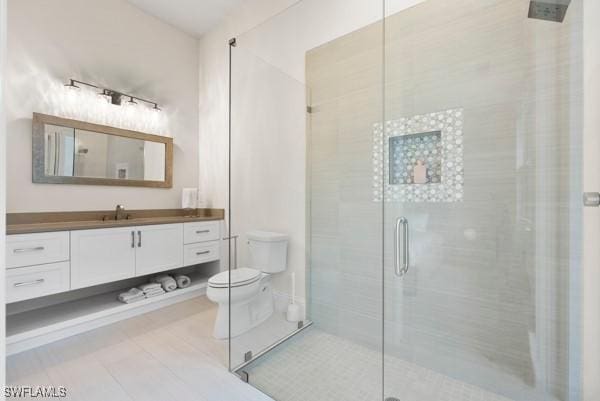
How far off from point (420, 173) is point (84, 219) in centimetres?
282

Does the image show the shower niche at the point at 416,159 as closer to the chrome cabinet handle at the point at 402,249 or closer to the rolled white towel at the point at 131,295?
the chrome cabinet handle at the point at 402,249

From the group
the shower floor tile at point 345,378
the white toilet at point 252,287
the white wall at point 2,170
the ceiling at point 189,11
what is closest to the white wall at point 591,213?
the shower floor tile at point 345,378

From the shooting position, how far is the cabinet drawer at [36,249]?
1.83 m

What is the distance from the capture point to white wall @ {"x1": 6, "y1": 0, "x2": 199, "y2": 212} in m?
2.23

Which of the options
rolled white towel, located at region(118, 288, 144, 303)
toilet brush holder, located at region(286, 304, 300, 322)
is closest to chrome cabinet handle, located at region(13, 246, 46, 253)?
rolled white towel, located at region(118, 288, 144, 303)

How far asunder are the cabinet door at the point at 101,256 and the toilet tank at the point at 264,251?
1.10 metres

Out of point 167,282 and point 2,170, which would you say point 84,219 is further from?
point 2,170

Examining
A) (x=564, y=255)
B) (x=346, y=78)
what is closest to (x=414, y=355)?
(x=564, y=255)

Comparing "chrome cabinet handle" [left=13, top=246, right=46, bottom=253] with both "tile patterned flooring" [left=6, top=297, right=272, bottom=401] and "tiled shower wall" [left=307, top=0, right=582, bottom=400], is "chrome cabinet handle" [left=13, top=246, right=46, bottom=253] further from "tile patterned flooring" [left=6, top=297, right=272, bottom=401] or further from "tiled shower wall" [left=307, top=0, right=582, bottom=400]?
"tiled shower wall" [left=307, top=0, right=582, bottom=400]

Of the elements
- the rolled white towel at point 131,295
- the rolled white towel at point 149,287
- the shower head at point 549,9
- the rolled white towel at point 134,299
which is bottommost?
the rolled white towel at point 134,299

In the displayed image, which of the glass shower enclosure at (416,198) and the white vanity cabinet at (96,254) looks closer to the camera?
the glass shower enclosure at (416,198)

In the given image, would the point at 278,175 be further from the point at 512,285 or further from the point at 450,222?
the point at 512,285

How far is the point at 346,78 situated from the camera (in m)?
2.02

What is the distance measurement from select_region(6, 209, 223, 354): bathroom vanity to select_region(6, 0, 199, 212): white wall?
18 cm
